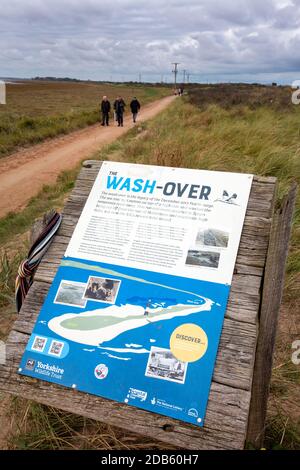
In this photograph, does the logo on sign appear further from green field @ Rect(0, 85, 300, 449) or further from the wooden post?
the wooden post

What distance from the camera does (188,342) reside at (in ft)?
5.84

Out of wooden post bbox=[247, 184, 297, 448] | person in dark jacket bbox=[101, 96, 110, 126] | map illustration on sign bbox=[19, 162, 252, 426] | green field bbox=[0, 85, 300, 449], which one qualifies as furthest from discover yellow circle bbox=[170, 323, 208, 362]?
person in dark jacket bbox=[101, 96, 110, 126]

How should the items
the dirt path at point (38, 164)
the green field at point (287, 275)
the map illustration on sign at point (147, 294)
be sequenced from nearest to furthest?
the map illustration on sign at point (147, 294) → the green field at point (287, 275) → the dirt path at point (38, 164)

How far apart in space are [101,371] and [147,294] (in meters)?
0.41

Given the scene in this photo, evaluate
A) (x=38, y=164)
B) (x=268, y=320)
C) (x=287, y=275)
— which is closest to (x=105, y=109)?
(x=38, y=164)

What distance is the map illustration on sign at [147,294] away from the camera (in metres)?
1.74

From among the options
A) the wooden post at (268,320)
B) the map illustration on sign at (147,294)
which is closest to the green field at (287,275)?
the wooden post at (268,320)

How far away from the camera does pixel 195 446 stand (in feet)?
Answer: 5.31

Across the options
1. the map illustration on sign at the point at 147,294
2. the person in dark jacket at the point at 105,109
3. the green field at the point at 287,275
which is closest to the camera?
the map illustration on sign at the point at 147,294

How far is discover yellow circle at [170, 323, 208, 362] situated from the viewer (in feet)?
5.74

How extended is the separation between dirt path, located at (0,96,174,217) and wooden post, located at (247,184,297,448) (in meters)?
6.64

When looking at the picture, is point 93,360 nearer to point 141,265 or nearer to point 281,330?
point 141,265

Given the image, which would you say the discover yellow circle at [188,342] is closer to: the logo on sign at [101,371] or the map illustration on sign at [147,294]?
the map illustration on sign at [147,294]

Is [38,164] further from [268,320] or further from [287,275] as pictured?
[268,320]
